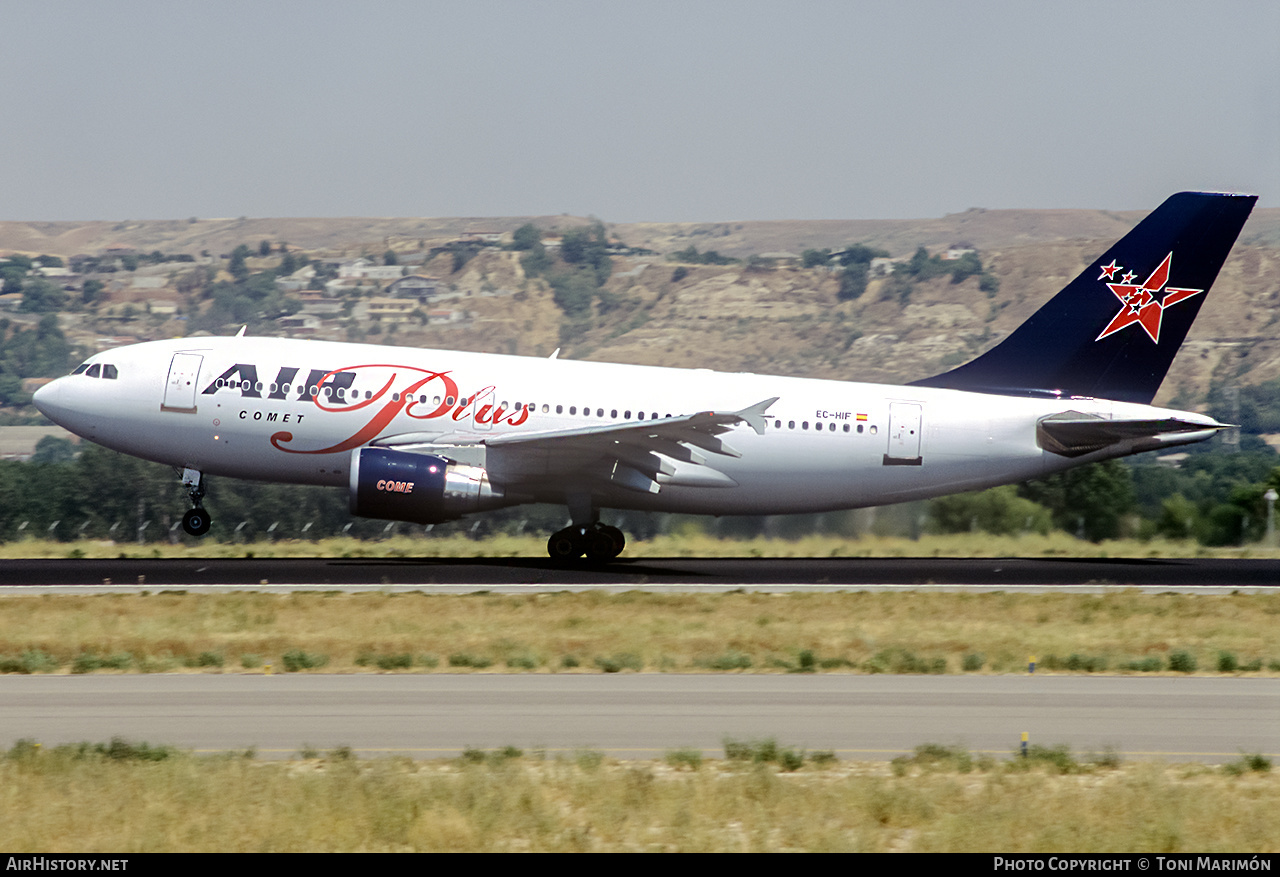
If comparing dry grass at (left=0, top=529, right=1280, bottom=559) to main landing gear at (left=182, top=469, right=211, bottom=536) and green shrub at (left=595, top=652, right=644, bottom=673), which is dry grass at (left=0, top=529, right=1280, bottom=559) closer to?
main landing gear at (left=182, top=469, right=211, bottom=536)

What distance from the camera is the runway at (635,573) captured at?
26.8m

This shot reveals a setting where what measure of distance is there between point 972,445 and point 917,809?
2028 centimetres

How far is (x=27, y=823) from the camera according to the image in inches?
429

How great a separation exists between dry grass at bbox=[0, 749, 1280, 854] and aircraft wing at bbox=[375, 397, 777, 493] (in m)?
15.5

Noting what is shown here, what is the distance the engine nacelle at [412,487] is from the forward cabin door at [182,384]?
378 cm

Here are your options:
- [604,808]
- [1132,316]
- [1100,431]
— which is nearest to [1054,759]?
[604,808]

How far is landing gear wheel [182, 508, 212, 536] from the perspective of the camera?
2941cm

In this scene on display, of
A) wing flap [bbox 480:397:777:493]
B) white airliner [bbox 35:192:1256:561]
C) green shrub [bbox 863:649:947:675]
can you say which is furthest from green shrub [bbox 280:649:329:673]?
wing flap [bbox 480:397:777:493]

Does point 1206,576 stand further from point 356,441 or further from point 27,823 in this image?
point 27,823

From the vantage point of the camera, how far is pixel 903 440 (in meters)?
30.7

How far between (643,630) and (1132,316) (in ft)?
51.5

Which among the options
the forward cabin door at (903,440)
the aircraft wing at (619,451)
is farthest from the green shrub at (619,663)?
the forward cabin door at (903,440)

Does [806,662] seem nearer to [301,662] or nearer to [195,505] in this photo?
[301,662]

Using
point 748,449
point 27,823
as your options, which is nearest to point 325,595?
point 748,449
